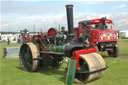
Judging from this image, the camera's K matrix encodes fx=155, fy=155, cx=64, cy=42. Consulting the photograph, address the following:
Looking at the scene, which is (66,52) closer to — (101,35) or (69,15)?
(69,15)

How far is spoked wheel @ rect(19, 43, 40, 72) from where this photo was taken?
594 cm

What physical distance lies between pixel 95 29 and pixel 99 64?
6.02 metres

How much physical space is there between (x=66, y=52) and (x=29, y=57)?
85.3 inches

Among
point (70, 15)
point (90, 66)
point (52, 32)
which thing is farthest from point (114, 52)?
point (90, 66)

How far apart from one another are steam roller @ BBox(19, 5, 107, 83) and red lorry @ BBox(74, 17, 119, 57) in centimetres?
392

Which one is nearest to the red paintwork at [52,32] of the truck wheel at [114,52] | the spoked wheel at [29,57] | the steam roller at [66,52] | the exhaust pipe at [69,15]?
the steam roller at [66,52]

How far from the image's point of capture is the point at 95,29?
1012 cm

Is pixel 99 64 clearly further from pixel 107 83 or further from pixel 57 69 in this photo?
pixel 57 69

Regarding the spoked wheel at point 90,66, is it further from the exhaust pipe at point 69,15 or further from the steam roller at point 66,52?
the exhaust pipe at point 69,15

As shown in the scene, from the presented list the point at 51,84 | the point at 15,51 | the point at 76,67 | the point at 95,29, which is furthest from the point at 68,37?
the point at 15,51

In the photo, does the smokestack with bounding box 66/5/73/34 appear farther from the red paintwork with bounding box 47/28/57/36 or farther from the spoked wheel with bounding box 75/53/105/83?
the spoked wheel with bounding box 75/53/105/83

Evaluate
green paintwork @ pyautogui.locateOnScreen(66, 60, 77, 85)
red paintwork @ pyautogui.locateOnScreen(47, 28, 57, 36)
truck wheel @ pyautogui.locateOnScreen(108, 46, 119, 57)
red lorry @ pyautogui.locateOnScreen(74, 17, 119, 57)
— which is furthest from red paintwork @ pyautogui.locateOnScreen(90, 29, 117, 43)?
green paintwork @ pyautogui.locateOnScreen(66, 60, 77, 85)

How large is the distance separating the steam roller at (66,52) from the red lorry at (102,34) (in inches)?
154

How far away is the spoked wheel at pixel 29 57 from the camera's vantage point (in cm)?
594
